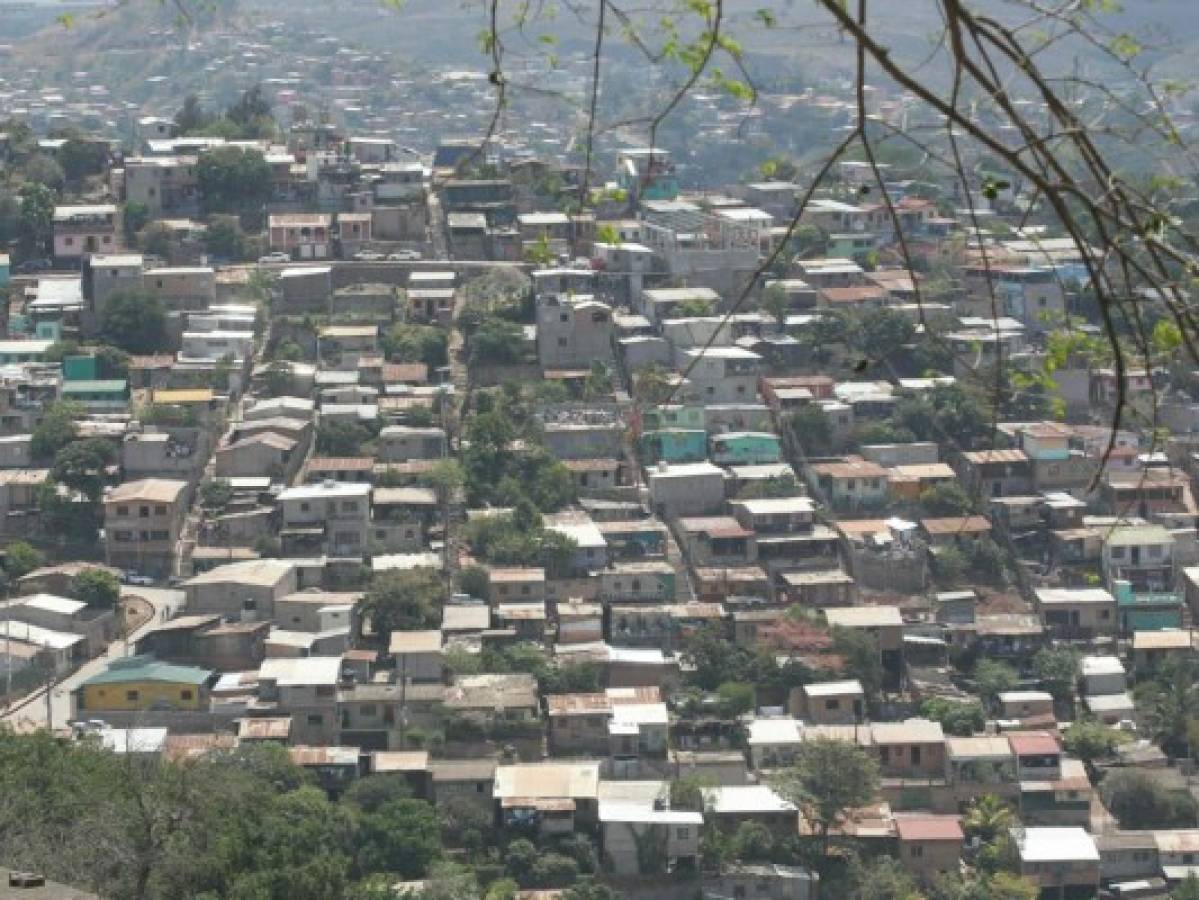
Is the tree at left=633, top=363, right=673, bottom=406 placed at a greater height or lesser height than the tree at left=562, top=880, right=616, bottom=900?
lesser

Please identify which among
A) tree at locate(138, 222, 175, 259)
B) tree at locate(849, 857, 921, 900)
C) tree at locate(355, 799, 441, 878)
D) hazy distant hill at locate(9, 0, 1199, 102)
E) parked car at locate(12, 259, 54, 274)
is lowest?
hazy distant hill at locate(9, 0, 1199, 102)

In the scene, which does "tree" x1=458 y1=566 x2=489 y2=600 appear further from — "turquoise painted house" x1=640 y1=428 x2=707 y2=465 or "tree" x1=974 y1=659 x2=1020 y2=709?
"tree" x1=974 y1=659 x2=1020 y2=709

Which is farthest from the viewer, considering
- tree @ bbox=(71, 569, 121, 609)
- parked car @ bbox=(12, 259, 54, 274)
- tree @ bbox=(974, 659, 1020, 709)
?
parked car @ bbox=(12, 259, 54, 274)

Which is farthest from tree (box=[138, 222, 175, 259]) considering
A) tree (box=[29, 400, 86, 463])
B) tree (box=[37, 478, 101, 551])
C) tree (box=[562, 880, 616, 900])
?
tree (box=[562, 880, 616, 900])

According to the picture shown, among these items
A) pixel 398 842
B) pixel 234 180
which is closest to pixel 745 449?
pixel 234 180

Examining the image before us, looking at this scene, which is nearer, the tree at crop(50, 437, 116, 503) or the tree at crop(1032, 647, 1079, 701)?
the tree at crop(1032, 647, 1079, 701)

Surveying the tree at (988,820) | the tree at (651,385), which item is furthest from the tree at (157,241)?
the tree at (988,820)

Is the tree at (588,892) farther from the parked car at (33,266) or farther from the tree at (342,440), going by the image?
the parked car at (33,266)
